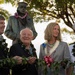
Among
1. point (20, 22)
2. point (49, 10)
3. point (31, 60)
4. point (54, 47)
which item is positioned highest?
point (49, 10)

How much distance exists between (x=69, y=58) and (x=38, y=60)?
0.69 m

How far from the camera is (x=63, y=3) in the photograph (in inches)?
769

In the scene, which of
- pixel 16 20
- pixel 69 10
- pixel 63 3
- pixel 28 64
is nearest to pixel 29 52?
pixel 28 64

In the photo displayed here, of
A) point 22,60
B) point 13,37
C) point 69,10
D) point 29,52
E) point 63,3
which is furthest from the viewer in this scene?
point 69,10

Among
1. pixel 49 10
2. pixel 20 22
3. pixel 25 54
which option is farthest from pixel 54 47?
pixel 49 10

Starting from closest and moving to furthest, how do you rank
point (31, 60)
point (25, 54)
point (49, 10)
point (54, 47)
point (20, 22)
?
1. point (31, 60)
2. point (25, 54)
3. point (54, 47)
4. point (20, 22)
5. point (49, 10)

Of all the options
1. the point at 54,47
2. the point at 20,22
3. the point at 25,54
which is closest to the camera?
the point at 25,54

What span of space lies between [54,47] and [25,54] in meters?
0.67

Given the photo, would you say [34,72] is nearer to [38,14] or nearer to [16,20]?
[16,20]

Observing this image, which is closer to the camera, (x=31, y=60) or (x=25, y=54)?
(x=31, y=60)

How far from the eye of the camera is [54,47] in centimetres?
650

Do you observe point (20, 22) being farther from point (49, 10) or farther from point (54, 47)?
point (49, 10)

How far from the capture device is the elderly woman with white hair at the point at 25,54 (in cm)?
604

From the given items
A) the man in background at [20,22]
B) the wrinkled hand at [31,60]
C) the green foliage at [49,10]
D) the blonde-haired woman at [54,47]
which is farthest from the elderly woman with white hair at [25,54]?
the green foliage at [49,10]
